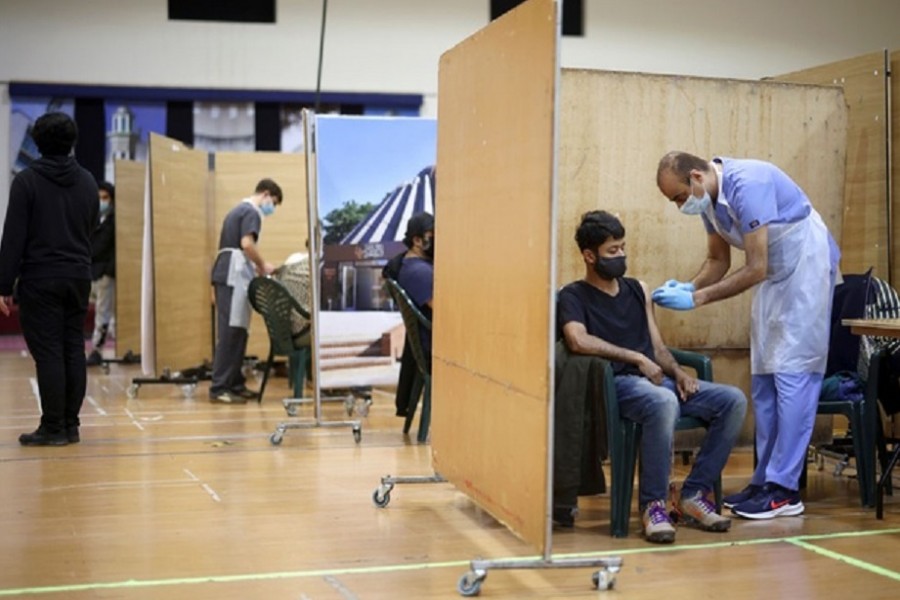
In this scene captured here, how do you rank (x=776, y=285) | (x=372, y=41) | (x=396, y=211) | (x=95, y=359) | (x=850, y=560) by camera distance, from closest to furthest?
1. (x=850, y=560)
2. (x=776, y=285)
3. (x=396, y=211)
4. (x=95, y=359)
5. (x=372, y=41)

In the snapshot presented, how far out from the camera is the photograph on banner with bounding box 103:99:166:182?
1373cm

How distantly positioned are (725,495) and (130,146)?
392 inches

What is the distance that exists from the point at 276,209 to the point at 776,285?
5.79 metres

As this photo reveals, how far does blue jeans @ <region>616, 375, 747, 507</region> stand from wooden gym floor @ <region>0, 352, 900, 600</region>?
0.64 ft

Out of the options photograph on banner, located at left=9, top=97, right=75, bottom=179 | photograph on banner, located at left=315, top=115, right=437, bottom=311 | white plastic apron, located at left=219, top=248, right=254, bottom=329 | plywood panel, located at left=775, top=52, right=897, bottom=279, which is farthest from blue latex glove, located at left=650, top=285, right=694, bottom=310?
photograph on banner, located at left=9, top=97, right=75, bottom=179

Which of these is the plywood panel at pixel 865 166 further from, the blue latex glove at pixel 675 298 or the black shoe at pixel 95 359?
the black shoe at pixel 95 359

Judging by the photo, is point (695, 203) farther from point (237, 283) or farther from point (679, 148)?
point (237, 283)

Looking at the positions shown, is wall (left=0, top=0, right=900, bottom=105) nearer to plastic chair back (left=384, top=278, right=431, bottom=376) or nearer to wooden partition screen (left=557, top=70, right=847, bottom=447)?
plastic chair back (left=384, top=278, right=431, bottom=376)

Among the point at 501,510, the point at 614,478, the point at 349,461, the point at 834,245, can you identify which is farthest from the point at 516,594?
the point at 349,461

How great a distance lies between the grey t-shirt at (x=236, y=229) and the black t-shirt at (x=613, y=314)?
13.1 ft

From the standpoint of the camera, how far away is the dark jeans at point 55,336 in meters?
6.11

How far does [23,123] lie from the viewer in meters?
13.5

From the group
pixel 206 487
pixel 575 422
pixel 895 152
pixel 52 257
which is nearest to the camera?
pixel 575 422

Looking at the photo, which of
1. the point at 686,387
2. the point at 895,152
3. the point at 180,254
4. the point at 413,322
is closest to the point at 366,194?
the point at 413,322
